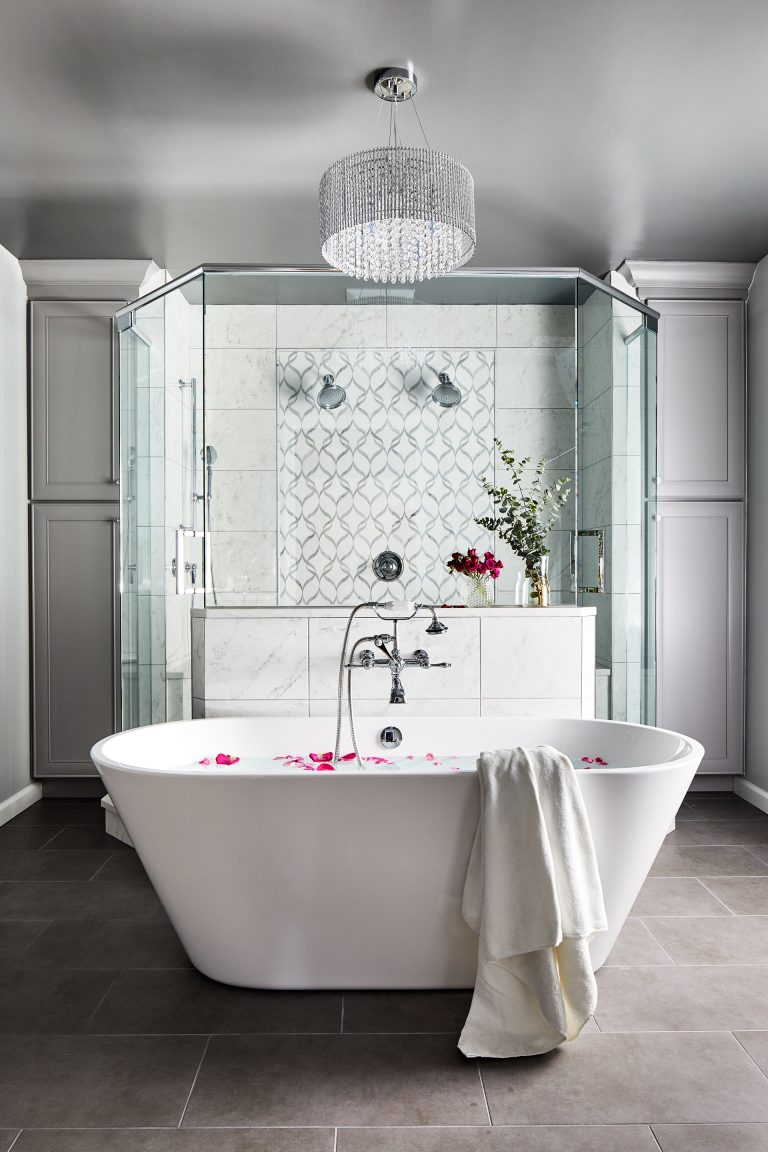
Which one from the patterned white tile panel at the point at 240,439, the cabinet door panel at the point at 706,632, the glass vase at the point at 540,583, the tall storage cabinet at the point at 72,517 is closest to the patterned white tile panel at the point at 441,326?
the patterned white tile panel at the point at 240,439

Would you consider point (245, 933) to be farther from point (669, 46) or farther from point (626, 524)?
point (669, 46)

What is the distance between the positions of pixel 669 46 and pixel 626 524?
5.86 ft

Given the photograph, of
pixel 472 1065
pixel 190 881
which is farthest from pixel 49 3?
pixel 472 1065

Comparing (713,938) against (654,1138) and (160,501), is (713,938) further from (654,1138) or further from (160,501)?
(160,501)

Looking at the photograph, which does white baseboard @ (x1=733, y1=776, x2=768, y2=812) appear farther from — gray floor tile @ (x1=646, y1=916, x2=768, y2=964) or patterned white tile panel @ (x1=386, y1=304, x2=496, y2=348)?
patterned white tile panel @ (x1=386, y1=304, x2=496, y2=348)

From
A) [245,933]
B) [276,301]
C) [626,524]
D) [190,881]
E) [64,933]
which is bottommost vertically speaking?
[64,933]

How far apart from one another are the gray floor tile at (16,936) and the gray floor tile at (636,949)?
1.76 metres

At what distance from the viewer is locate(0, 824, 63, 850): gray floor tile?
11.7ft

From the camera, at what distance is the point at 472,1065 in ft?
6.50

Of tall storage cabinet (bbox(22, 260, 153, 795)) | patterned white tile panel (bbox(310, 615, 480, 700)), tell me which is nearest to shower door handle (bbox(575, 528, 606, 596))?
patterned white tile panel (bbox(310, 615, 480, 700))

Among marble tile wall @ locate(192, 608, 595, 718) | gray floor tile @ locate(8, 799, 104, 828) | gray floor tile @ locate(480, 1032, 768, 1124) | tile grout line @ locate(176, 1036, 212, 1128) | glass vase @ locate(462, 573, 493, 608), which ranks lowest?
gray floor tile @ locate(8, 799, 104, 828)

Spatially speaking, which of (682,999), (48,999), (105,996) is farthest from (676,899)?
(48,999)

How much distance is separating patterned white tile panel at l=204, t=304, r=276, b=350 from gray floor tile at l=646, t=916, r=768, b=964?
8.42 feet

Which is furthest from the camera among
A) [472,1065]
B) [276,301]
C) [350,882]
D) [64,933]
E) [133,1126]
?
[276,301]
